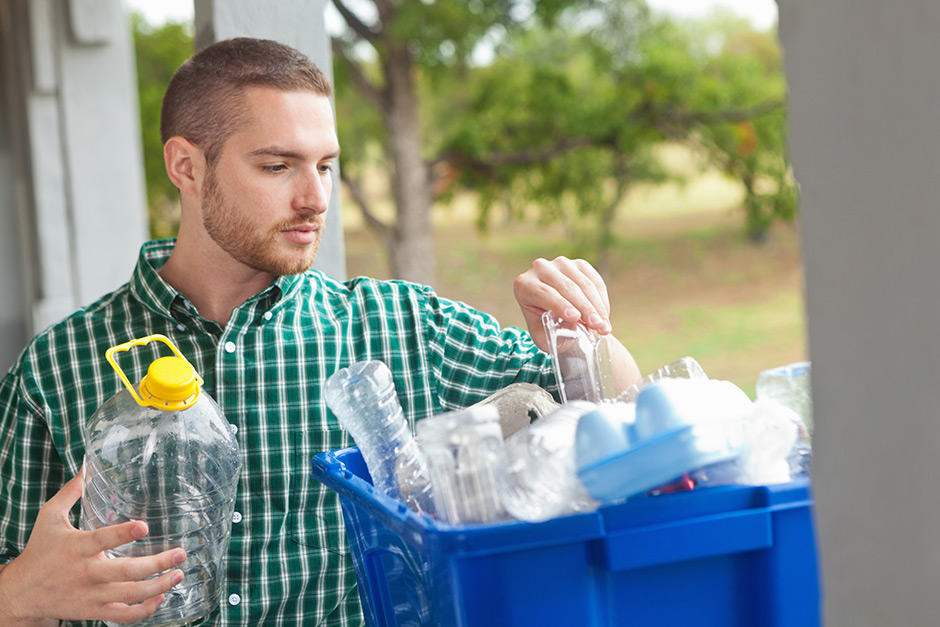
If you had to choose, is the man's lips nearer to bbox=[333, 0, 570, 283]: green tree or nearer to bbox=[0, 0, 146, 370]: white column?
bbox=[0, 0, 146, 370]: white column

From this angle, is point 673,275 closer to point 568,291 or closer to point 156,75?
point 156,75

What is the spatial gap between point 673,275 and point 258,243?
1379cm

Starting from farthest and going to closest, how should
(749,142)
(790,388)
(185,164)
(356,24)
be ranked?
(356,24)
(749,142)
(185,164)
(790,388)

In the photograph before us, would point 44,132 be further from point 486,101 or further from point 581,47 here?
point 581,47

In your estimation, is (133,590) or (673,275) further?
(673,275)

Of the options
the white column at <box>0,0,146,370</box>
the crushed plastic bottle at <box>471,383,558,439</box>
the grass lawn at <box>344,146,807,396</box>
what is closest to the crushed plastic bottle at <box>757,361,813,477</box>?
the crushed plastic bottle at <box>471,383,558,439</box>

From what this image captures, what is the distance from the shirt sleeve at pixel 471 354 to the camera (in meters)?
1.60

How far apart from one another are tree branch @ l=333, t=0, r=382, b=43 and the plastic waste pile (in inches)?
374

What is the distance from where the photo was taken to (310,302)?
1.64m

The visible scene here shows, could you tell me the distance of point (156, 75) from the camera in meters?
12.0

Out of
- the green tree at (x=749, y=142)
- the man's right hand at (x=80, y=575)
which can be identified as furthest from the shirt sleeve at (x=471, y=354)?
the green tree at (x=749, y=142)

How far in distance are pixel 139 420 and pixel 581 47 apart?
10367mm

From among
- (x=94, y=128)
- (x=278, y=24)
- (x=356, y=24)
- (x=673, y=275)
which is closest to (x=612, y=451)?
(x=278, y=24)

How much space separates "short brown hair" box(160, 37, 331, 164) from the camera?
1603 mm
